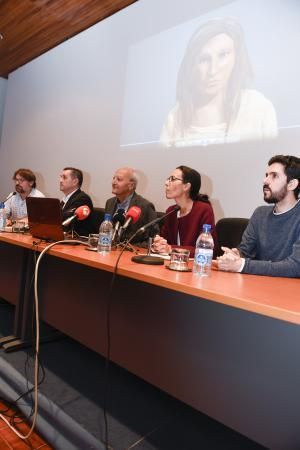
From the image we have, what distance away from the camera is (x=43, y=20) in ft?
10.4

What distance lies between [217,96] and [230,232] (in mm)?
1007

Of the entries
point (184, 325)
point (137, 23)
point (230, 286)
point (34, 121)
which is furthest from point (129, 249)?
point (34, 121)

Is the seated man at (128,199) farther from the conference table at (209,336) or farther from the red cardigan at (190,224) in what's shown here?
the conference table at (209,336)

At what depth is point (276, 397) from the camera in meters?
0.86

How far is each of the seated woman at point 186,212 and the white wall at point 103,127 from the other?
1.20 ft

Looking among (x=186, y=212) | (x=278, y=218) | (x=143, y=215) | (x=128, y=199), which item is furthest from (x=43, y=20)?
(x=278, y=218)

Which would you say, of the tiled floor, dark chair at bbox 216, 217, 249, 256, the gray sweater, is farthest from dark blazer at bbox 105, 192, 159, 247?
the tiled floor

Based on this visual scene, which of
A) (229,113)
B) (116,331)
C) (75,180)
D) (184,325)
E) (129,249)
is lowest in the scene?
(116,331)

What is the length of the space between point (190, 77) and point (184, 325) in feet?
6.41

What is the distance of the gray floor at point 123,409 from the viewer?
111cm

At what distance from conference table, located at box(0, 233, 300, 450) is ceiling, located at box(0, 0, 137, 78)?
256 cm

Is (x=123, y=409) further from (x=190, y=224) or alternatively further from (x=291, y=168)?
(x=291, y=168)

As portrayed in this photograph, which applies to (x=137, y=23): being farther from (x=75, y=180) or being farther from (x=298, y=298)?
(x=298, y=298)

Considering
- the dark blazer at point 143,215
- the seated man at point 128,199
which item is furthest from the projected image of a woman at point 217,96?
the dark blazer at point 143,215
